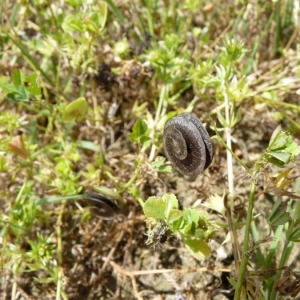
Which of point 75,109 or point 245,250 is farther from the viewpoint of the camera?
point 75,109

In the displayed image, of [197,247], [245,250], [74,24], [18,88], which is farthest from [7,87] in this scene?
[245,250]

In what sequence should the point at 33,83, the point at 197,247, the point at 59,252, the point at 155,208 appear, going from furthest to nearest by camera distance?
the point at 59,252 < the point at 33,83 < the point at 197,247 < the point at 155,208

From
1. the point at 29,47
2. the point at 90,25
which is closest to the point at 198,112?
the point at 90,25

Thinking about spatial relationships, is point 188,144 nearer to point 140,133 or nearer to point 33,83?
point 140,133

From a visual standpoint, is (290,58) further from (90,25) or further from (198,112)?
(90,25)

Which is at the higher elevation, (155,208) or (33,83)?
(33,83)

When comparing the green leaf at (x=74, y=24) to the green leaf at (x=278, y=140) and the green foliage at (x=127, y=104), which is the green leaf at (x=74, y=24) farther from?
the green leaf at (x=278, y=140)

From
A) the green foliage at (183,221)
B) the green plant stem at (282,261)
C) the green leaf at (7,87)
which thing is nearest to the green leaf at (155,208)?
the green foliage at (183,221)
